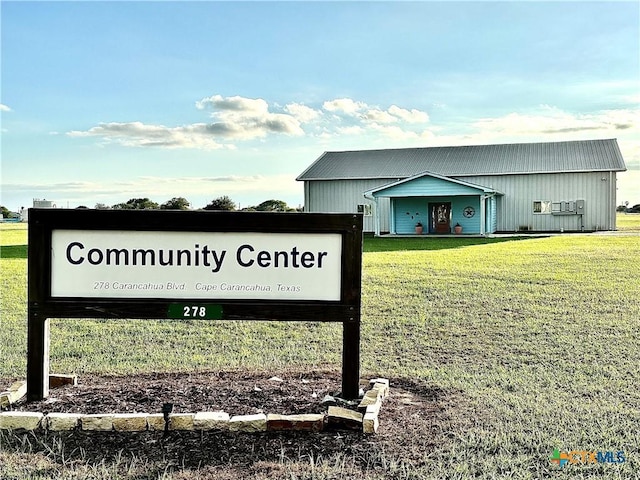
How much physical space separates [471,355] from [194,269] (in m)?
2.78

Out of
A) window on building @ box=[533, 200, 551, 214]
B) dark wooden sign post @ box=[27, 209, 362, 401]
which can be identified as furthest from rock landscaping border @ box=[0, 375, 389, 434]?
window on building @ box=[533, 200, 551, 214]

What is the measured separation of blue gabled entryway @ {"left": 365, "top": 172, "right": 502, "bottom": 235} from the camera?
28.0 meters

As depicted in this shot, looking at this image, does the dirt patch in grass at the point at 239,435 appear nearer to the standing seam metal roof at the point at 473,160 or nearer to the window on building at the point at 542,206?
the window on building at the point at 542,206

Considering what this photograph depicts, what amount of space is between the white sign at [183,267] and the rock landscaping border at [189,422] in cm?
79

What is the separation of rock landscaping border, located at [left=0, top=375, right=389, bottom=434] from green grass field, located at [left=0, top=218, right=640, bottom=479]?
0.29 metres

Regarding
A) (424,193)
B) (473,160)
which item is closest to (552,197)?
(473,160)

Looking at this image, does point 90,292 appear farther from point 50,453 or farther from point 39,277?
point 50,453

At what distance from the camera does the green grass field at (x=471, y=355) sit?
11.0ft

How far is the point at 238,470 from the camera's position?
315 cm

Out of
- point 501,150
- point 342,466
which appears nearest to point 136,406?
point 342,466

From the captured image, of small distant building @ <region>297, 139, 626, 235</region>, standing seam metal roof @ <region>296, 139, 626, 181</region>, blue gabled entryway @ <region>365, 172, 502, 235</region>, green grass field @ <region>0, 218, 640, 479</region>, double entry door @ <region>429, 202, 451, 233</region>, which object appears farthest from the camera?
standing seam metal roof @ <region>296, 139, 626, 181</region>

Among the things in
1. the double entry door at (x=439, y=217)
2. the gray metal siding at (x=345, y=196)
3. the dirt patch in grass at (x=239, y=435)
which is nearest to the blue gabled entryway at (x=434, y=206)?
the double entry door at (x=439, y=217)

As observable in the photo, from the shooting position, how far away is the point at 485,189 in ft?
89.6

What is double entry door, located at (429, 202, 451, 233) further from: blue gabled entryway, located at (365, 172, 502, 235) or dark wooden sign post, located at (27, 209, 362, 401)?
dark wooden sign post, located at (27, 209, 362, 401)
